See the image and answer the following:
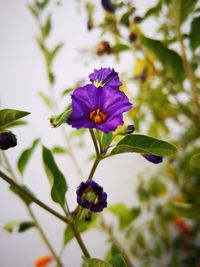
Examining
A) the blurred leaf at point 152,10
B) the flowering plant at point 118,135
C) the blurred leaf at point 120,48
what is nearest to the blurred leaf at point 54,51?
the flowering plant at point 118,135

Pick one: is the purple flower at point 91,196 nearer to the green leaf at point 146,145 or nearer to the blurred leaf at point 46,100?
the green leaf at point 146,145

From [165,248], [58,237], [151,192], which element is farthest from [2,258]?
[165,248]

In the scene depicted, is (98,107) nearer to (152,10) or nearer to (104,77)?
(104,77)

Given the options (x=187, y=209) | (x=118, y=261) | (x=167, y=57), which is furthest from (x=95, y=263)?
(x=167, y=57)

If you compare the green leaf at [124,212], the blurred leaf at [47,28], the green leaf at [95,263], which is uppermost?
the blurred leaf at [47,28]

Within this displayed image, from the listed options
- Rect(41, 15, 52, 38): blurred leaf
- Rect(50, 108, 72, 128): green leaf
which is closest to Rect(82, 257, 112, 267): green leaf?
Rect(50, 108, 72, 128): green leaf

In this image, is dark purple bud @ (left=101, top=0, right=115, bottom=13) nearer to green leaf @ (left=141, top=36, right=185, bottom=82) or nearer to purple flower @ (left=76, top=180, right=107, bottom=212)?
green leaf @ (left=141, top=36, right=185, bottom=82)

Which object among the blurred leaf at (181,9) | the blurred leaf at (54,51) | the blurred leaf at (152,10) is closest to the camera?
the blurred leaf at (181,9)
